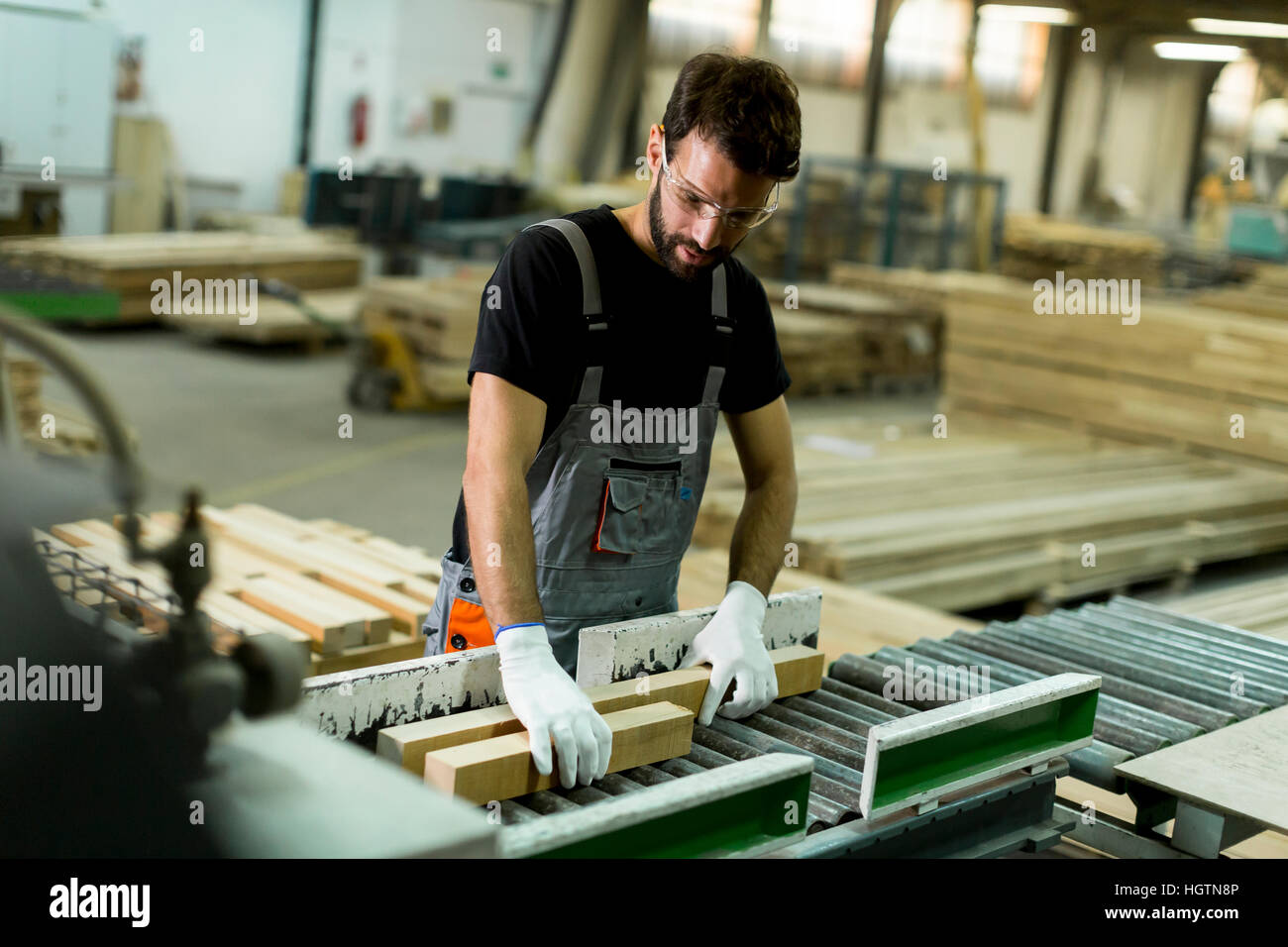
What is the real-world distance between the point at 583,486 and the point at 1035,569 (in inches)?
156

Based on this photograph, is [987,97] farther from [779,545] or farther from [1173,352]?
[779,545]

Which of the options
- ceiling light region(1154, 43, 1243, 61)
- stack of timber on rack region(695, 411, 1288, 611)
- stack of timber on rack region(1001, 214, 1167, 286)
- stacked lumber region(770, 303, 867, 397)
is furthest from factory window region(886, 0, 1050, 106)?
stack of timber on rack region(695, 411, 1288, 611)

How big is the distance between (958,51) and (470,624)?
18.7 metres

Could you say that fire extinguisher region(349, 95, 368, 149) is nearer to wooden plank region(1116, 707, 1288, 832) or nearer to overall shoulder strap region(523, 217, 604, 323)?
overall shoulder strap region(523, 217, 604, 323)

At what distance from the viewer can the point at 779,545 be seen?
2732mm

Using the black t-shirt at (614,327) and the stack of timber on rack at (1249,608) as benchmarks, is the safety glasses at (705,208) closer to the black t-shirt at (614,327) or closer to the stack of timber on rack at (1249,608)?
the black t-shirt at (614,327)

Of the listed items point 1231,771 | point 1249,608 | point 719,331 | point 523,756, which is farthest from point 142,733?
point 1249,608

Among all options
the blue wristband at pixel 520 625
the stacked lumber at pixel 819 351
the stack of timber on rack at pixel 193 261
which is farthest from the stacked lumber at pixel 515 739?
the stacked lumber at pixel 819 351

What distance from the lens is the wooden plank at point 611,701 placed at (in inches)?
74.9

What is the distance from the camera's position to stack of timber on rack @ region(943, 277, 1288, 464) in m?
7.23

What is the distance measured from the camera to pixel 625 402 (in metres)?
2.46

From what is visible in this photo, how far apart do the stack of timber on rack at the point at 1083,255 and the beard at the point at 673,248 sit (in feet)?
38.4

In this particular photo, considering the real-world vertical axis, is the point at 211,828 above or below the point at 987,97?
below
